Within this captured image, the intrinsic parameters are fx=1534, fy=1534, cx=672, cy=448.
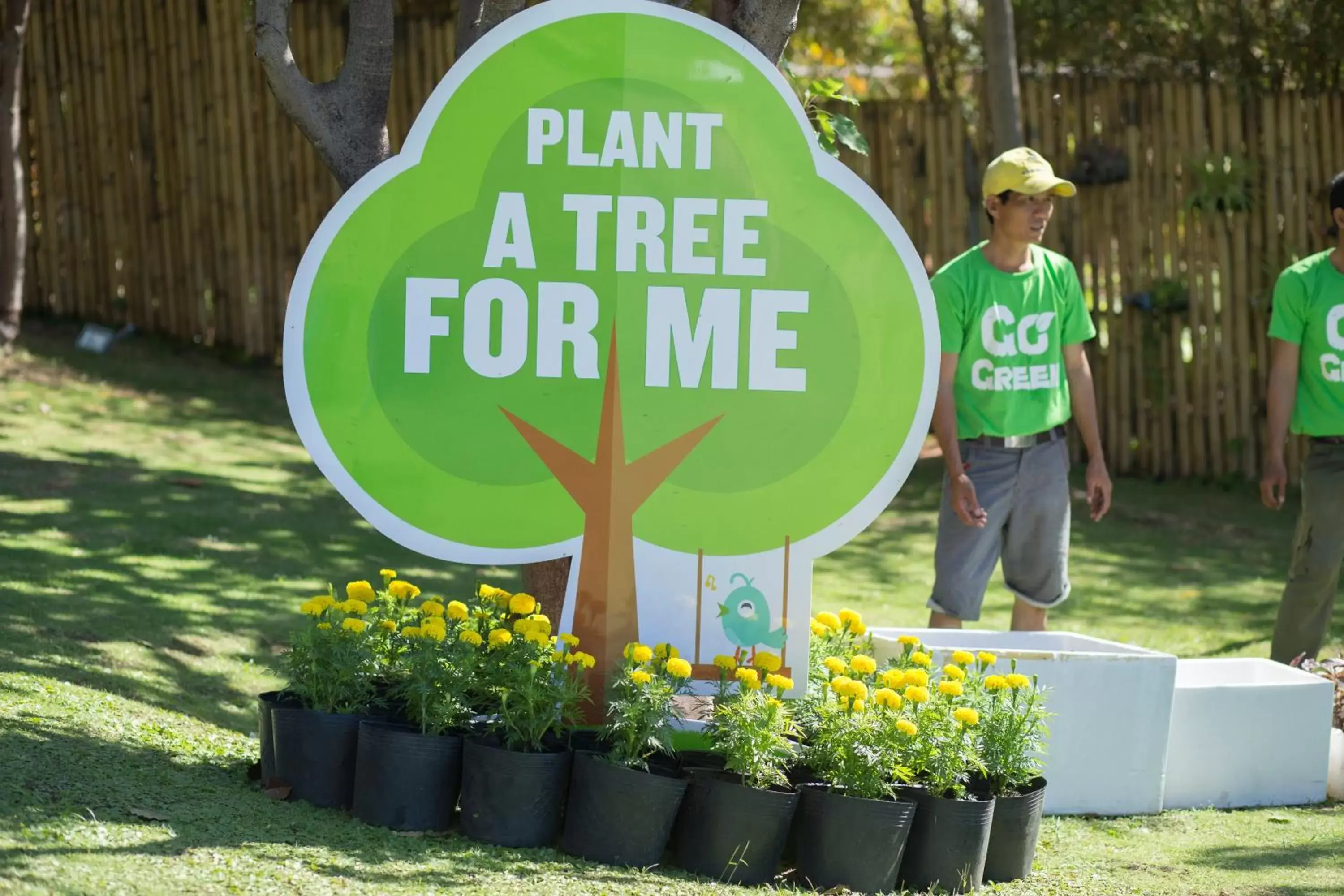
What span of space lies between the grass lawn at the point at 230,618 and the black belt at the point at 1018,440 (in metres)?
1.25

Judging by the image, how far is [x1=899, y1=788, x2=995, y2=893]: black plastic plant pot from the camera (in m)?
3.69

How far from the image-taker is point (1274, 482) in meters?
5.37

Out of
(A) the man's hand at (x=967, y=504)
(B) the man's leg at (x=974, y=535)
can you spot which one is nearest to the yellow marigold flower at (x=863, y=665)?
(A) the man's hand at (x=967, y=504)

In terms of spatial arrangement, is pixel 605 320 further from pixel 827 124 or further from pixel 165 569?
pixel 165 569

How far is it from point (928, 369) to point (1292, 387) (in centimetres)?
186

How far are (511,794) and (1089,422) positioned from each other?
2.46 meters

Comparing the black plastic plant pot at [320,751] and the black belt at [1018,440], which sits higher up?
the black belt at [1018,440]

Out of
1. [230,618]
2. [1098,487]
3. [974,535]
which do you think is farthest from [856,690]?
[230,618]

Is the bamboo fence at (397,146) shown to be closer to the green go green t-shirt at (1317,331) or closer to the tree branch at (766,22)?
the green go green t-shirt at (1317,331)

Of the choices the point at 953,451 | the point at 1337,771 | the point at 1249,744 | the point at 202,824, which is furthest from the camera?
the point at 953,451

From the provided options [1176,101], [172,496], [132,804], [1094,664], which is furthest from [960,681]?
[1176,101]

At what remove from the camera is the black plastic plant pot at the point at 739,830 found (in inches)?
143

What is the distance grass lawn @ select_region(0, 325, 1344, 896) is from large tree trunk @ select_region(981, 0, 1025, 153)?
7.58ft

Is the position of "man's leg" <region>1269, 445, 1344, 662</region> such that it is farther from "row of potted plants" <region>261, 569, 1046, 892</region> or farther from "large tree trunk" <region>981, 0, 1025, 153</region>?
"large tree trunk" <region>981, 0, 1025, 153</region>
